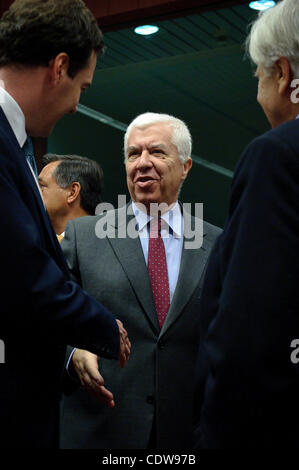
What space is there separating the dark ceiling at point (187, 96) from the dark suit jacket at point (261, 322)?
8.73 ft

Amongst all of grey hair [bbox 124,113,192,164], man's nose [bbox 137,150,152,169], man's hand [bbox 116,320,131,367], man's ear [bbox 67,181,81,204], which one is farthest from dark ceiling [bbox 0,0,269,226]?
man's hand [bbox 116,320,131,367]

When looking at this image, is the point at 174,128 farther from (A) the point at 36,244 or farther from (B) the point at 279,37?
(A) the point at 36,244

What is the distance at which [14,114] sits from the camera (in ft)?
4.76

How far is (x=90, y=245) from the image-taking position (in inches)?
91.8

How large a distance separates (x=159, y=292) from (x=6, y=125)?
1.04 metres

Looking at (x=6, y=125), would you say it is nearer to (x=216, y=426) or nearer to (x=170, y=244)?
(x=216, y=426)

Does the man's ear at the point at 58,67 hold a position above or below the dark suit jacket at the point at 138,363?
above

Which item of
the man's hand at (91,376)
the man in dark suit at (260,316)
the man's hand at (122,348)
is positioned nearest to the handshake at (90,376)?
the man's hand at (91,376)

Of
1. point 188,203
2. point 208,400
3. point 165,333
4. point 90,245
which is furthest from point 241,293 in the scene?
point 188,203

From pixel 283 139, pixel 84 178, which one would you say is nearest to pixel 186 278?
pixel 283 139

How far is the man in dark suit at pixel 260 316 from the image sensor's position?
110cm

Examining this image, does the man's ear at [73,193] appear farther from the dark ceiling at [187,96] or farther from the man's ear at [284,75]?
the man's ear at [284,75]

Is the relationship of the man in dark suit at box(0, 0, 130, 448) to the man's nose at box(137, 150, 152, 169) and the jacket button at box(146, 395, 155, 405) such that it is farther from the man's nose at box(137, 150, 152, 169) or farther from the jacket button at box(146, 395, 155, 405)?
the man's nose at box(137, 150, 152, 169)

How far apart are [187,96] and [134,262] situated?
6.84 feet
